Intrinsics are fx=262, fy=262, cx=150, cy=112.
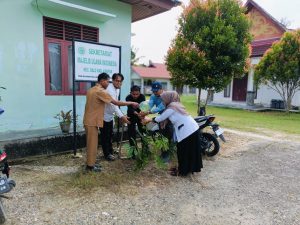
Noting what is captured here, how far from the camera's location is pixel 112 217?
3105 mm

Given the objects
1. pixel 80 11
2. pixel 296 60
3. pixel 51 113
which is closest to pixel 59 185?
pixel 51 113

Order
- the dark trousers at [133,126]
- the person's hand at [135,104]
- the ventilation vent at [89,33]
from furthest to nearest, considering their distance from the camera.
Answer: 1. the ventilation vent at [89,33]
2. the dark trousers at [133,126]
3. the person's hand at [135,104]

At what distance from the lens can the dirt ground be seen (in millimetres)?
3133

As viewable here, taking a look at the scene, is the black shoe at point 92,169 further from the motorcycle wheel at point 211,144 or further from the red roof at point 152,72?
the red roof at point 152,72

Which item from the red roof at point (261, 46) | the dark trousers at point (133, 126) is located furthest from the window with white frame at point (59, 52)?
the red roof at point (261, 46)

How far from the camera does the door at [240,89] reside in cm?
1952

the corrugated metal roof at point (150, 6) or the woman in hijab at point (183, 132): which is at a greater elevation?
the corrugated metal roof at point (150, 6)

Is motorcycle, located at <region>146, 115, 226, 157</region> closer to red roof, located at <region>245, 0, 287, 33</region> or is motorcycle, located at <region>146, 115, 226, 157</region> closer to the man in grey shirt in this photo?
the man in grey shirt

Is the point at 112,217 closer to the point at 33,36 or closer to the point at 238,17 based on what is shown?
the point at 33,36

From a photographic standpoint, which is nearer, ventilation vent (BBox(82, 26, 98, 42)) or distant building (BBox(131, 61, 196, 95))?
ventilation vent (BBox(82, 26, 98, 42))

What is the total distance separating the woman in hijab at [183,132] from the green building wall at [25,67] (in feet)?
9.09

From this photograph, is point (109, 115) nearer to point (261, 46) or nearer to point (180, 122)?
point (180, 122)

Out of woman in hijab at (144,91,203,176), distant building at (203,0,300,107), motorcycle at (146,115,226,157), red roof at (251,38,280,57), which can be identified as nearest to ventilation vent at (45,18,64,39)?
motorcycle at (146,115,226,157)

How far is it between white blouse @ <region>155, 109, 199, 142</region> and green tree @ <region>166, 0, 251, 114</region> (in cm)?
333
